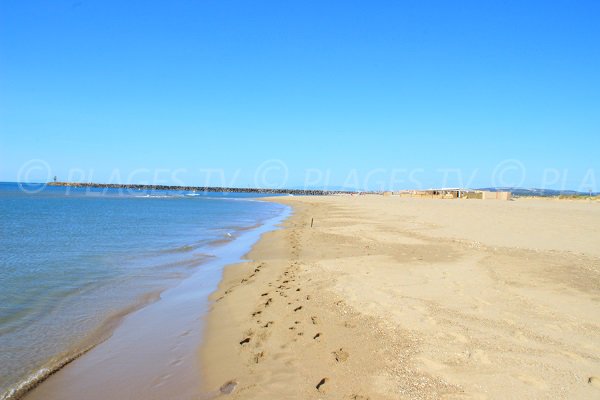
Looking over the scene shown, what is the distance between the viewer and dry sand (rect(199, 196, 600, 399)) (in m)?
3.94

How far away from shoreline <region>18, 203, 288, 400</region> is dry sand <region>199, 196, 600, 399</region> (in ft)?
1.04

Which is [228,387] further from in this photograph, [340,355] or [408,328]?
[408,328]

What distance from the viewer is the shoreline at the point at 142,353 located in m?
4.23

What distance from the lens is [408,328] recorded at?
538cm

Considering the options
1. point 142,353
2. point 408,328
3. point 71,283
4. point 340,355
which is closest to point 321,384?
point 340,355

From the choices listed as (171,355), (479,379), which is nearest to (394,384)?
(479,379)

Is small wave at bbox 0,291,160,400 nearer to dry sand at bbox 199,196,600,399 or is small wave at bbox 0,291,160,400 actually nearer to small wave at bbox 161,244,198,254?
dry sand at bbox 199,196,600,399

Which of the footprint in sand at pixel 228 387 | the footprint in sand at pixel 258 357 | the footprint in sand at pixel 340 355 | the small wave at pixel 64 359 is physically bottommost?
the small wave at pixel 64 359

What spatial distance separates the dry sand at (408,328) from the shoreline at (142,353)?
32 centimetres

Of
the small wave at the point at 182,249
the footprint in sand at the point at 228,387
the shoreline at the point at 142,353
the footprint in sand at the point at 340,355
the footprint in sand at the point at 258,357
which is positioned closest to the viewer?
the footprint in sand at the point at 228,387

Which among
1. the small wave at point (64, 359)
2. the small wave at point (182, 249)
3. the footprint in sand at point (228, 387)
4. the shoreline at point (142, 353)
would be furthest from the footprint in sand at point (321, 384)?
the small wave at point (182, 249)

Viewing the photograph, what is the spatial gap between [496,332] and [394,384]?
2053 millimetres

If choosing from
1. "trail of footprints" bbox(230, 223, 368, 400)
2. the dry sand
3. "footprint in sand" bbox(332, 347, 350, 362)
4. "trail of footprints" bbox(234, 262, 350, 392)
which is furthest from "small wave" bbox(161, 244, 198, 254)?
"footprint in sand" bbox(332, 347, 350, 362)

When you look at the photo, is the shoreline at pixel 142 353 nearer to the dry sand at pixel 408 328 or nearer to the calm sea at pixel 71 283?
the calm sea at pixel 71 283
